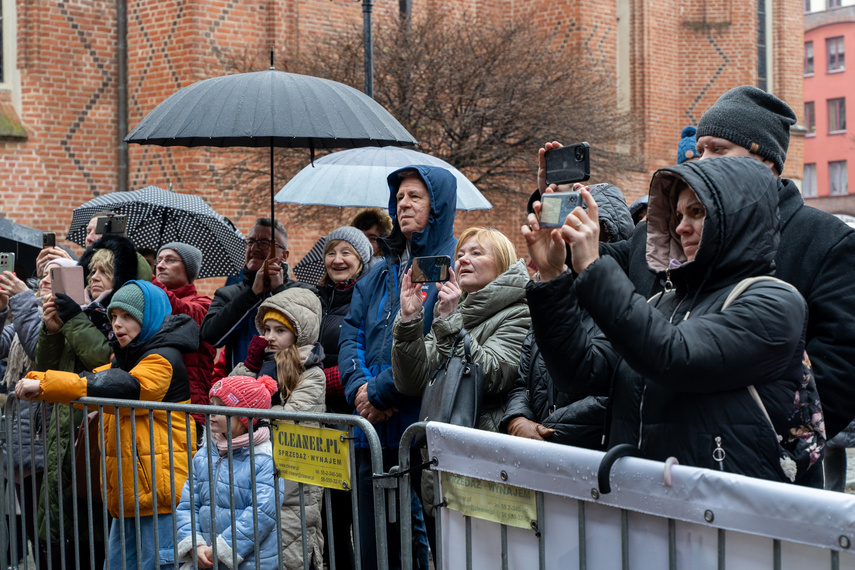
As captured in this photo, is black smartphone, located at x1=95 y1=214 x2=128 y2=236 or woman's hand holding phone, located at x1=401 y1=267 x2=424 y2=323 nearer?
woman's hand holding phone, located at x1=401 y1=267 x2=424 y2=323

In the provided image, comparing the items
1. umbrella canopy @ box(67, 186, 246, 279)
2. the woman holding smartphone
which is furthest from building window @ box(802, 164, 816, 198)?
the woman holding smartphone

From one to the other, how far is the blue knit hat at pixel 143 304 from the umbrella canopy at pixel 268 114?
0.87 m

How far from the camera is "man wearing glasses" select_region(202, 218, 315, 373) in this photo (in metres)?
6.12

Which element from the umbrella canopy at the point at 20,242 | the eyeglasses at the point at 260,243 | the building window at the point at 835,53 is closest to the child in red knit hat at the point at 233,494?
the eyeglasses at the point at 260,243

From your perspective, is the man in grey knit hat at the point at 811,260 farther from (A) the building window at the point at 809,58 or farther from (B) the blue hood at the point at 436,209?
(A) the building window at the point at 809,58

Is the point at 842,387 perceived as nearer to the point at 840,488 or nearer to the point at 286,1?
the point at 840,488

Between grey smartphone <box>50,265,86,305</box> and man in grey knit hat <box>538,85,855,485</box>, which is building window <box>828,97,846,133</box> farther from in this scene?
man in grey knit hat <box>538,85,855,485</box>

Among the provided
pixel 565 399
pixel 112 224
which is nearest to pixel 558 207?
pixel 565 399

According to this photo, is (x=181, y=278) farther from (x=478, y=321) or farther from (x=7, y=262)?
(x=478, y=321)

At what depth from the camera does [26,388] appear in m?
4.77

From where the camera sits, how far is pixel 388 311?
495 centimetres

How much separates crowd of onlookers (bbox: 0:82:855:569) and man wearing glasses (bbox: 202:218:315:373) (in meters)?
0.02

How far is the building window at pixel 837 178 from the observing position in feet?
197

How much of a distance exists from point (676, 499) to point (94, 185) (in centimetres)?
1466
